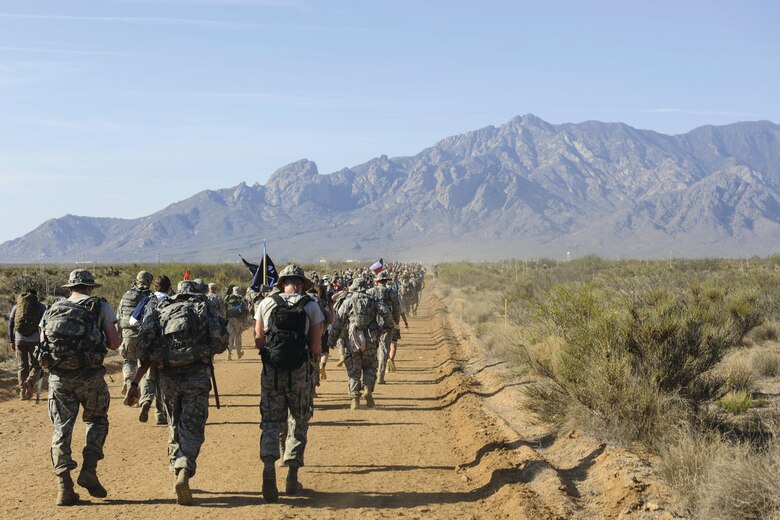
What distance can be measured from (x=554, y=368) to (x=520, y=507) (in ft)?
13.7

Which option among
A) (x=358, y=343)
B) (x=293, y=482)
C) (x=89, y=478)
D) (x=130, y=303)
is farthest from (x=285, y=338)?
(x=358, y=343)

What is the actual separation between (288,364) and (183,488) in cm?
153

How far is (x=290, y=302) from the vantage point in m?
8.84

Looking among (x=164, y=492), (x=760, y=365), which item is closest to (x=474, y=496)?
(x=164, y=492)

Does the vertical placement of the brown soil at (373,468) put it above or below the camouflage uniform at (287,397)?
below

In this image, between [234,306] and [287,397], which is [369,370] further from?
[234,306]

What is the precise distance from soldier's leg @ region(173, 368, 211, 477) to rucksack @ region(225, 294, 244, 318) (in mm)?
11398

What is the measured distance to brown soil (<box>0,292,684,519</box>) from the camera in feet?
26.6

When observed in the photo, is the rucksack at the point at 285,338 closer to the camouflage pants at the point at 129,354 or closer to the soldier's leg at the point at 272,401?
the soldier's leg at the point at 272,401

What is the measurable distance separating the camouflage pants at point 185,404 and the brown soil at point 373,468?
606 mm

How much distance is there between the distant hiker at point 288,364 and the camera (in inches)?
340

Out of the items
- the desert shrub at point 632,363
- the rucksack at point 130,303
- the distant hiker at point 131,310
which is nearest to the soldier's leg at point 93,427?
the distant hiker at point 131,310

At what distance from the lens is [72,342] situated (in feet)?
26.8

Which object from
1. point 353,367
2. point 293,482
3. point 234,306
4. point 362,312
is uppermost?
point 362,312
